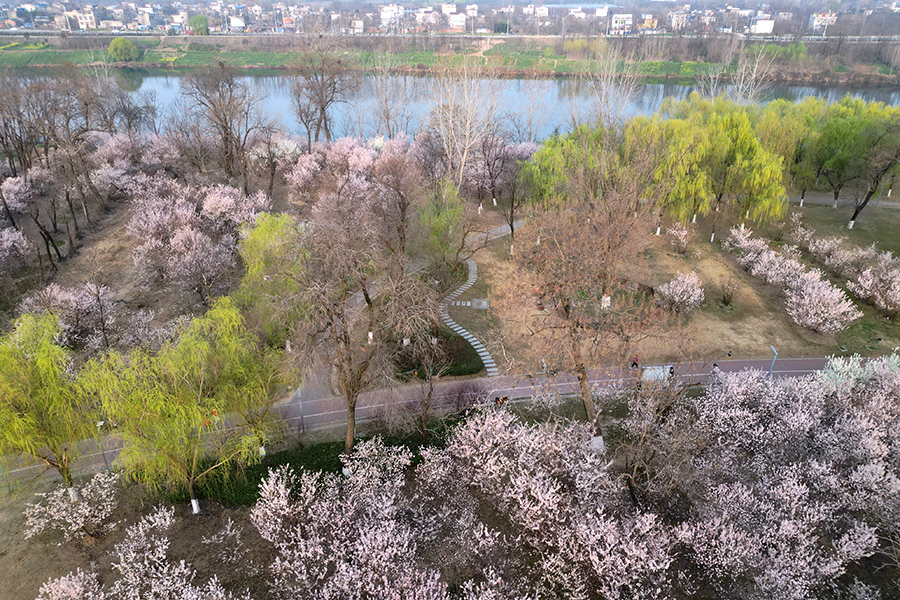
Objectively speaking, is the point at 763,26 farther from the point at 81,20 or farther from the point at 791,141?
the point at 81,20

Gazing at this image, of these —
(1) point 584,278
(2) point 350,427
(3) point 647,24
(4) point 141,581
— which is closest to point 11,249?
(4) point 141,581

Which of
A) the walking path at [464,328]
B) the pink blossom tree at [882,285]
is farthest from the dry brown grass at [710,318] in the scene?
the pink blossom tree at [882,285]

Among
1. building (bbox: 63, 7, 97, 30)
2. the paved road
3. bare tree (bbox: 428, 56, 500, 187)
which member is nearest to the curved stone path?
the paved road

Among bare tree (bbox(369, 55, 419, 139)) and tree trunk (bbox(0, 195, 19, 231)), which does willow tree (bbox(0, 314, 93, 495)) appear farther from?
bare tree (bbox(369, 55, 419, 139))

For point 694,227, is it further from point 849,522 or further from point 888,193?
point 849,522

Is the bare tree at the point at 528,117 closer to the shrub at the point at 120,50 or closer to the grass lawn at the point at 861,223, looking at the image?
the grass lawn at the point at 861,223

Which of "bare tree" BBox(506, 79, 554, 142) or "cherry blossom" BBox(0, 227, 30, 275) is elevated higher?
"bare tree" BBox(506, 79, 554, 142)
